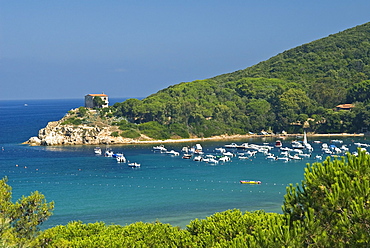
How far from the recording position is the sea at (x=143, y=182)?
38.3m

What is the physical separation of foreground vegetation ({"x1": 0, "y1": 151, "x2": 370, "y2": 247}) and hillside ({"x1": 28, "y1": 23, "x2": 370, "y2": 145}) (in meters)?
59.5

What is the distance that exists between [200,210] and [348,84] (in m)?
73.8

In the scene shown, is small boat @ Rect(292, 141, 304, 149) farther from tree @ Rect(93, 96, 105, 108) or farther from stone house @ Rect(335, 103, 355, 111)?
tree @ Rect(93, 96, 105, 108)

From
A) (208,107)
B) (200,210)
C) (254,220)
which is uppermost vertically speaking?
(208,107)

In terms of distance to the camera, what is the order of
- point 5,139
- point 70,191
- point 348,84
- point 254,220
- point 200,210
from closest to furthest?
1. point 254,220
2. point 200,210
3. point 70,191
4. point 5,139
5. point 348,84

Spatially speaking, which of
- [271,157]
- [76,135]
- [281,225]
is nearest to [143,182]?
[271,157]

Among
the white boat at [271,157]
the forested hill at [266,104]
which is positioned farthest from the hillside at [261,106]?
the white boat at [271,157]

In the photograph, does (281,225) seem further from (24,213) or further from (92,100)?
(92,100)

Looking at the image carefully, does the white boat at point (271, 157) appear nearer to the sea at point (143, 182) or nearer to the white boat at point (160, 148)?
the sea at point (143, 182)

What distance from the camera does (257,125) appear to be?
9119 centimetres

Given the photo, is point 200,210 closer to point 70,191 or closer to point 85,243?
point 70,191

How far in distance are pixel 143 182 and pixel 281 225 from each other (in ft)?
115

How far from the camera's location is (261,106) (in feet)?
313

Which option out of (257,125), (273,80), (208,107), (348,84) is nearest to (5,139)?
(208,107)
